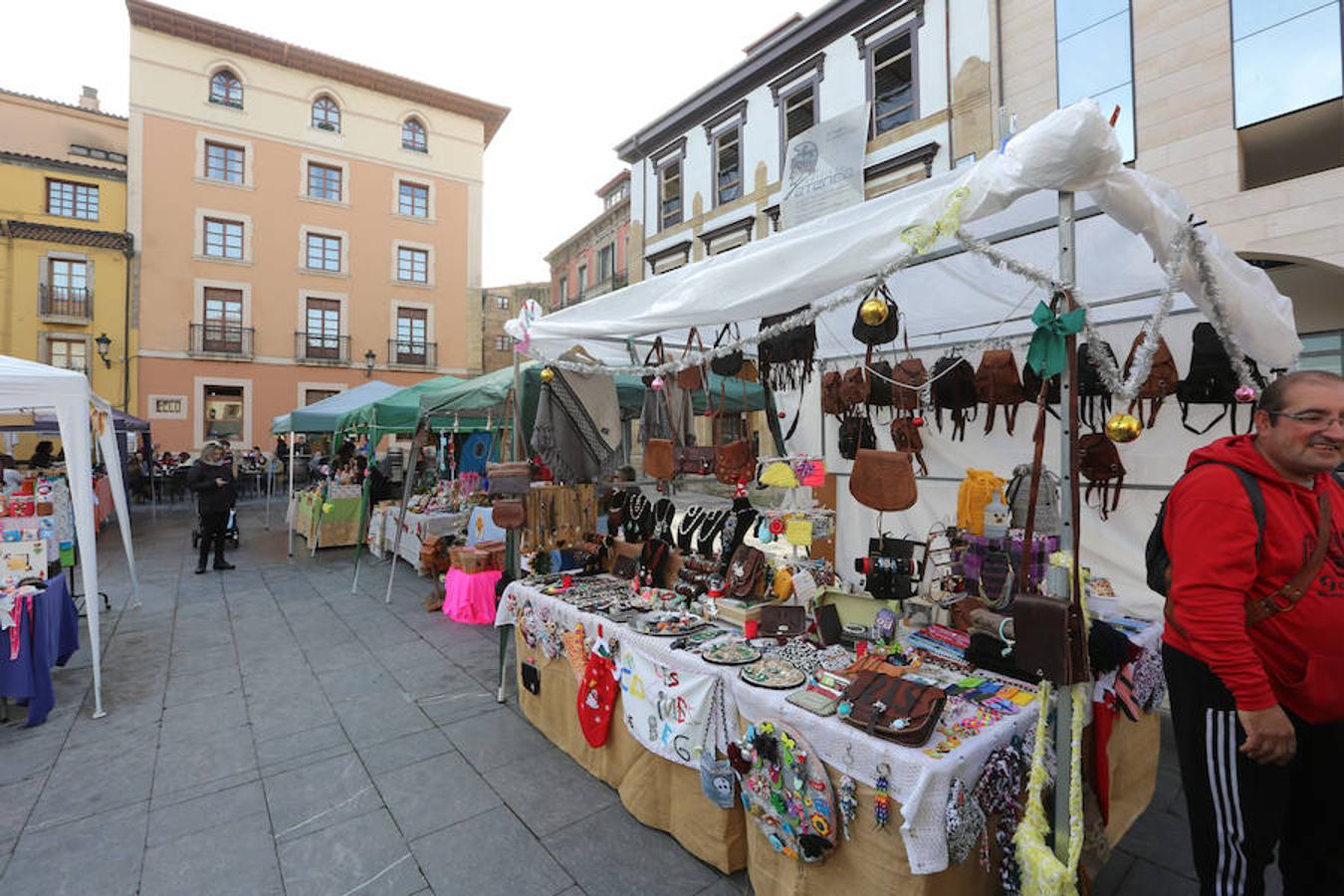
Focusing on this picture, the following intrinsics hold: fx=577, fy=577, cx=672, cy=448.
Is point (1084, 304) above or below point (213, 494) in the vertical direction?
above

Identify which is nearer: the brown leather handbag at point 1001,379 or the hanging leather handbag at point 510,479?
the hanging leather handbag at point 510,479

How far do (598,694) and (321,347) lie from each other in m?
20.8

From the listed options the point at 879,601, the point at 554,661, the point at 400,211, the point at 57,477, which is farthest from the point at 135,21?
the point at 879,601

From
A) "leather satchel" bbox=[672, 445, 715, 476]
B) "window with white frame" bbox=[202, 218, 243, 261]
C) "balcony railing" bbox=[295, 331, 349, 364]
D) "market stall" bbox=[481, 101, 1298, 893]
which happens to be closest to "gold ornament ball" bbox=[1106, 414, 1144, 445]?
"market stall" bbox=[481, 101, 1298, 893]

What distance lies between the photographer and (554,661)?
129 inches

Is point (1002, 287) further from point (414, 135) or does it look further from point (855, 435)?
point (414, 135)

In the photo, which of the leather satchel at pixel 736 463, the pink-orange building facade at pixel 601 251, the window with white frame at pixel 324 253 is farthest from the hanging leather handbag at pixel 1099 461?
the window with white frame at pixel 324 253

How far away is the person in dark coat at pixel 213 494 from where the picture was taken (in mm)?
7516

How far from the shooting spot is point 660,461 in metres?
3.87

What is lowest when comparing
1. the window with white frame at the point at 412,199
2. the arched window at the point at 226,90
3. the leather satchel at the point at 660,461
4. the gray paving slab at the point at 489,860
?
the gray paving slab at the point at 489,860

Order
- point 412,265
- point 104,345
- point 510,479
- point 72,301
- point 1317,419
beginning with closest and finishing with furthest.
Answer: point 1317,419, point 510,479, point 104,345, point 72,301, point 412,265

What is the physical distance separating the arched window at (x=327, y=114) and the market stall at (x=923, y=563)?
21.9 meters

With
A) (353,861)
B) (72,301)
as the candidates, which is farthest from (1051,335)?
(72,301)

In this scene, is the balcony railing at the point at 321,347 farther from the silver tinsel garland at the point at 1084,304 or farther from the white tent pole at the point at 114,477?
the silver tinsel garland at the point at 1084,304
